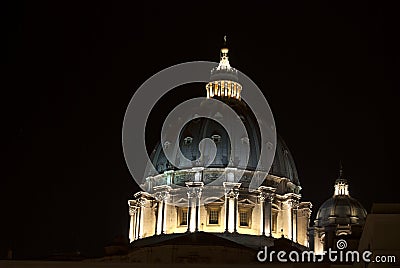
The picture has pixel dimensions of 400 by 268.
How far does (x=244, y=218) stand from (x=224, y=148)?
26.1 ft

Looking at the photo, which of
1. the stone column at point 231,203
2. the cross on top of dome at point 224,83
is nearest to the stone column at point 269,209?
the stone column at point 231,203

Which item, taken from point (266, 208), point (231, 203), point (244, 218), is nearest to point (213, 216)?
point (231, 203)

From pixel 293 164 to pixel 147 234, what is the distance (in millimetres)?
17171

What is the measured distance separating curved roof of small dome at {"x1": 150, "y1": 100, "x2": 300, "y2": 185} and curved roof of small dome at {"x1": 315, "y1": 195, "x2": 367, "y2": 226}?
4.01m

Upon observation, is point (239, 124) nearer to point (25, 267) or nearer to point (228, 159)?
point (228, 159)

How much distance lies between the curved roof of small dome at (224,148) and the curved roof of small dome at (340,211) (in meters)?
4.01

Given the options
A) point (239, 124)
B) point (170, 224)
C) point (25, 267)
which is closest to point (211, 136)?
point (239, 124)

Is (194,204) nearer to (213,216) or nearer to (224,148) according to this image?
(213,216)

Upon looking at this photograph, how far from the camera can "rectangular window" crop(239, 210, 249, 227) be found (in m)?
102

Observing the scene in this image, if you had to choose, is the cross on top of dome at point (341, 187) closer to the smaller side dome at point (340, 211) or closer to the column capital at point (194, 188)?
the smaller side dome at point (340, 211)

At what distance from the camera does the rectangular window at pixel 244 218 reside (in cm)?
10198

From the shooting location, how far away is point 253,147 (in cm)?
10794

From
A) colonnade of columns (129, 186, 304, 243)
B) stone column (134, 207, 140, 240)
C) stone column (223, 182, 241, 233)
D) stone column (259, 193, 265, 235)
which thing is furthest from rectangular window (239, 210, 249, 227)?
stone column (134, 207, 140, 240)

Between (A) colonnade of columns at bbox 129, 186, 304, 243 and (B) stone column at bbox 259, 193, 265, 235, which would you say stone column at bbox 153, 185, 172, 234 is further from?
(B) stone column at bbox 259, 193, 265, 235
